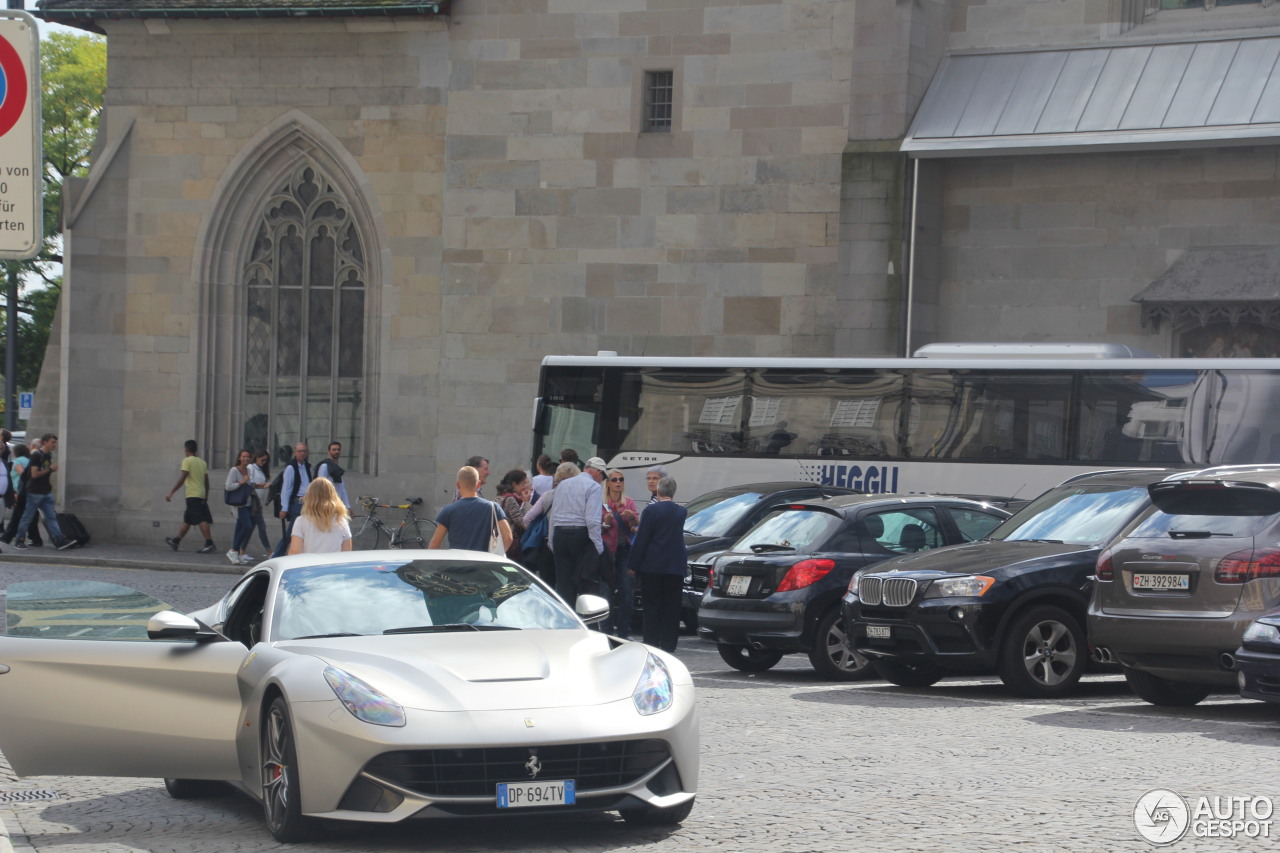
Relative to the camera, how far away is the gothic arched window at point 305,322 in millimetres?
29453

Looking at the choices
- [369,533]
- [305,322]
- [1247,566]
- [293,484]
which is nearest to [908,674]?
[1247,566]

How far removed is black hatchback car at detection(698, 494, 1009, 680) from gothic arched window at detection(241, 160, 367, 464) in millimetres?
15202

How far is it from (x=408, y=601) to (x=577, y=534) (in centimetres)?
768

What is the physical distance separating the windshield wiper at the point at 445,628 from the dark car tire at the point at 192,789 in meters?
1.52

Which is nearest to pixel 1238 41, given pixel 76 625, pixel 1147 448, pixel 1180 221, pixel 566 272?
pixel 1180 221

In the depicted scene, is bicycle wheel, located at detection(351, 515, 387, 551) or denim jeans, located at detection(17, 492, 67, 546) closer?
denim jeans, located at detection(17, 492, 67, 546)

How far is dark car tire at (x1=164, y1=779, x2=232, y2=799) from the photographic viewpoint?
888cm

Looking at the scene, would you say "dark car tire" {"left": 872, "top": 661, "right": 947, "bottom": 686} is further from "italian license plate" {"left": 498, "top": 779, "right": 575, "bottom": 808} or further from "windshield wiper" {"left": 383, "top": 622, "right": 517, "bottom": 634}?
"italian license plate" {"left": 498, "top": 779, "right": 575, "bottom": 808}

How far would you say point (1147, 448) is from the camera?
20359 millimetres

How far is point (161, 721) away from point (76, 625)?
870 mm

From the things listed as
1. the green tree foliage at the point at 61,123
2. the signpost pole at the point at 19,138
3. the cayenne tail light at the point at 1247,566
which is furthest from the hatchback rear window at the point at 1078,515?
the green tree foliage at the point at 61,123

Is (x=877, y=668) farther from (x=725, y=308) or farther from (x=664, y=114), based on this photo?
(x=664, y=114)

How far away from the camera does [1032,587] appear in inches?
497

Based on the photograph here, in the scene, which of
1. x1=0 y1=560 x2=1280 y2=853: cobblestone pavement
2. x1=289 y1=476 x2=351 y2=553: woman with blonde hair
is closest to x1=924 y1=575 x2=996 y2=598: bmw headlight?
x1=0 y1=560 x2=1280 y2=853: cobblestone pavement
